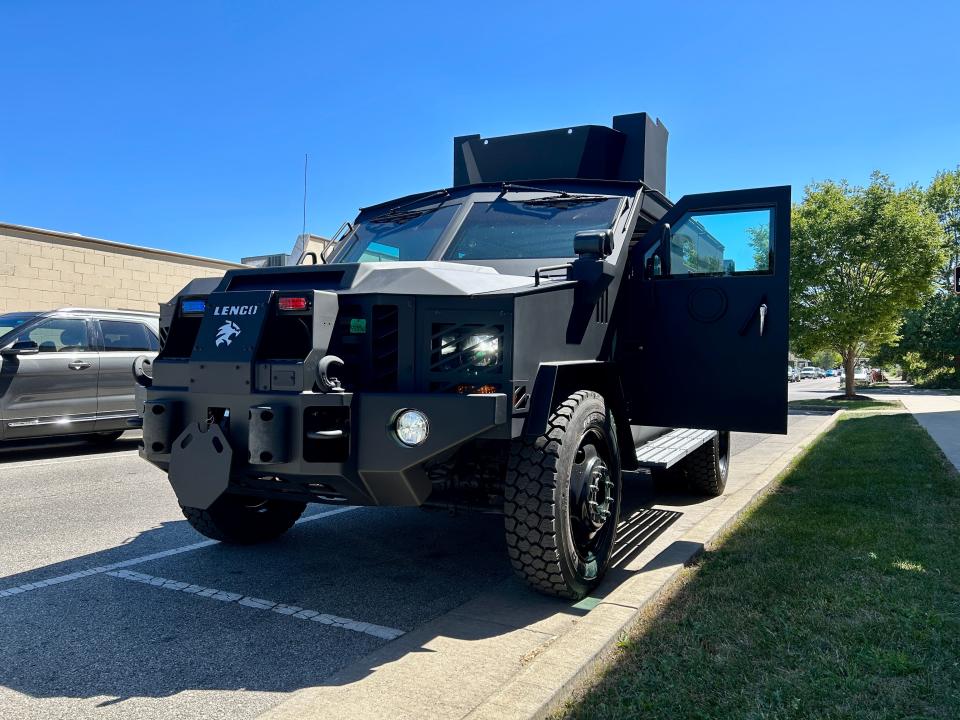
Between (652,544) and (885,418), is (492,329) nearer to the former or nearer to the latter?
(652,544)

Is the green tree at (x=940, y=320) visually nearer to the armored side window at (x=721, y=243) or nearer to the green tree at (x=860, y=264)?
the green tree at (x=860, y=264)

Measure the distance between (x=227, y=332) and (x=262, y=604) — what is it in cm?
145

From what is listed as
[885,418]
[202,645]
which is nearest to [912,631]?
[202,645]

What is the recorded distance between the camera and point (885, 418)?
51.9 feet

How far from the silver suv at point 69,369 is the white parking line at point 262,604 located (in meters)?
5.04

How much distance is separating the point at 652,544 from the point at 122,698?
3348mm

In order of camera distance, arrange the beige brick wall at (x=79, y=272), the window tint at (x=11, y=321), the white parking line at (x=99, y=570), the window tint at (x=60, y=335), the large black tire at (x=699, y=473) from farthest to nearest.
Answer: the beige brick wall at (x=79, y=272) → the window tint at (x=60, y=335) → the window tint at (x=11, y=321) → the large black tire at (x=699, y=473) → the white parking line at (x=99, y=570)

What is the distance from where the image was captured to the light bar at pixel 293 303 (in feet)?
11.6

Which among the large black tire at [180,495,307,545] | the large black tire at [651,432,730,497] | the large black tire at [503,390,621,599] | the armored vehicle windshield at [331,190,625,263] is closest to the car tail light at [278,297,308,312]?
the large black tire at [503,390,621,599]

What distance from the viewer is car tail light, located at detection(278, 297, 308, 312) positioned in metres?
3.54

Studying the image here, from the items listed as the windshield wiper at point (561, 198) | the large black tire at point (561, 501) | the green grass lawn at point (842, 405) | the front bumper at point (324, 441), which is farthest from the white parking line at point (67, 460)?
the green grass lawn at point (842, 405)

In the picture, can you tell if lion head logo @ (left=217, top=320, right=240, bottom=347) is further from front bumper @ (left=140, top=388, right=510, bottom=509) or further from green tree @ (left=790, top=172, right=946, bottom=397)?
green tree @ (left=790, top=172, right=946, bottom=397)

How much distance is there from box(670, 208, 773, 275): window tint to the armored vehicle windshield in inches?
19.1

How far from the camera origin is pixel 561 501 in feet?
12.1
